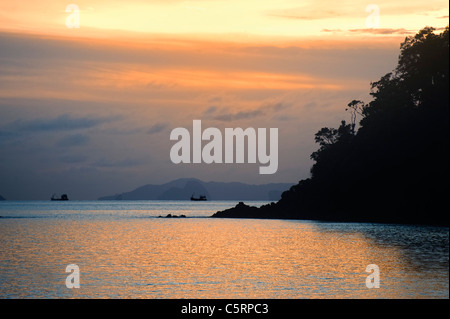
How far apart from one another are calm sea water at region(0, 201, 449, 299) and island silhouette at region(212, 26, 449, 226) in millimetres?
9156

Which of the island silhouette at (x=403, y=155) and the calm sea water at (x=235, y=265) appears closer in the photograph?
the calm sea water at (x=235, y=265)

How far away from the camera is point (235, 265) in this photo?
184ft

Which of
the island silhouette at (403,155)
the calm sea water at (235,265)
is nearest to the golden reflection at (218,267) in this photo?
the calm sea water at (235,265)

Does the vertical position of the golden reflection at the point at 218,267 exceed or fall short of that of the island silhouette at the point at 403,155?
it falls short

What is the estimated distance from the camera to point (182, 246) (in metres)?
77.2

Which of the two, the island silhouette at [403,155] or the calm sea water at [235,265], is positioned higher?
the island silhouette at [403,155]

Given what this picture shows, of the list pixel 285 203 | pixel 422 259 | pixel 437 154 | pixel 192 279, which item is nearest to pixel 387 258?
pixel 422 259

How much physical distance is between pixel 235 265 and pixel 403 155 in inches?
2027

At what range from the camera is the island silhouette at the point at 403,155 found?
9388 cm

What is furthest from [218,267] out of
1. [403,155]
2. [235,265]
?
[403,155]

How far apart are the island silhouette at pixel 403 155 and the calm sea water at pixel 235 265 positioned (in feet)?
30.0

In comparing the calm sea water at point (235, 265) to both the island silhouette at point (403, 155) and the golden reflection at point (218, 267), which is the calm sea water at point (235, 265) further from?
the island silhouette at point (403, 155)

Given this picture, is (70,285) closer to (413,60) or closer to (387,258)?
(387,258)
